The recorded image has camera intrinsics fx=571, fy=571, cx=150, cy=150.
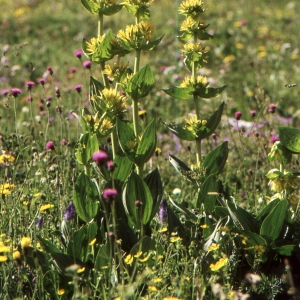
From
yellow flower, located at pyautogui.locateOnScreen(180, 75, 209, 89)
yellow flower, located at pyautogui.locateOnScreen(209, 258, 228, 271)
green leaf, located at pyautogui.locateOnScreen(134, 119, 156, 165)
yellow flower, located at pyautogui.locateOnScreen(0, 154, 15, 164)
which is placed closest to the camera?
yellow flower, located at pyautogui.locateOnScreen(209, 258, 228, 271)

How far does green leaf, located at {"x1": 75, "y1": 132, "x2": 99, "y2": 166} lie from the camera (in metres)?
2.67

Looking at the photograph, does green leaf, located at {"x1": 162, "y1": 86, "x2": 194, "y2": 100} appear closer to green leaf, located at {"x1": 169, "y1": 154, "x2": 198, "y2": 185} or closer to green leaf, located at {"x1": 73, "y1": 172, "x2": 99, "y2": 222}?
green leaf, located at {"x1": 169, "y1": 154, "x2": 198, "y2": 185}

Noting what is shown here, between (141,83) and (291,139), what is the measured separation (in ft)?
2.60

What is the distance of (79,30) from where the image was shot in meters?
9.16

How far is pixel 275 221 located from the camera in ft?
8.79

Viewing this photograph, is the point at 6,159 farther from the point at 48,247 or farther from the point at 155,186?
the point at 155,186

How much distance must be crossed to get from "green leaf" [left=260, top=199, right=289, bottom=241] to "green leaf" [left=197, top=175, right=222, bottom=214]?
0.99ft

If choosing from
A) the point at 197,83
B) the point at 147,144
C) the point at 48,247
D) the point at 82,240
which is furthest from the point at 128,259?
the point at 197,83

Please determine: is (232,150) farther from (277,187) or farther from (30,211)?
(30,211)

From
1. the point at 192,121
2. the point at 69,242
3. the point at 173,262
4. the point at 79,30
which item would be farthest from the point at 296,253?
the point at 79,30

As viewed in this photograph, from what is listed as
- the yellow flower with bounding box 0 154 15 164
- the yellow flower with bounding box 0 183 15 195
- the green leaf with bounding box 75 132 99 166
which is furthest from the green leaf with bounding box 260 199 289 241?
the yellow flower with bounding box 0 154 15 164

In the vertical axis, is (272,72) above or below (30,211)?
below

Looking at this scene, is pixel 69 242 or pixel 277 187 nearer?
pixel 69 242

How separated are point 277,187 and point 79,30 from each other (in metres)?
6.86
